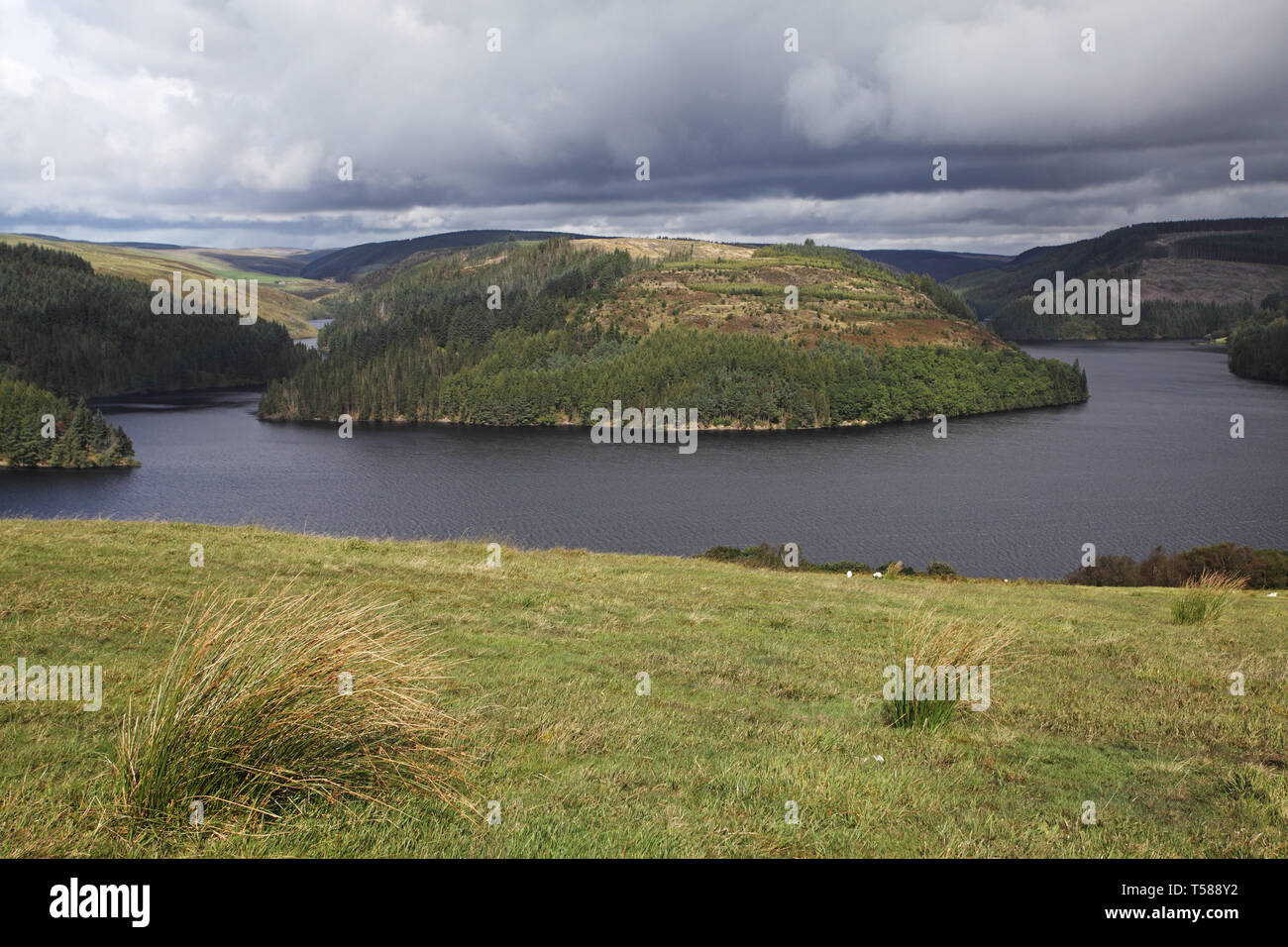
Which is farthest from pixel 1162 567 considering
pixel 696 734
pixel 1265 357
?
pixel 1265 357

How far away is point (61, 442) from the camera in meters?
104

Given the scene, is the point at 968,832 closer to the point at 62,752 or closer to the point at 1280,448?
the point at 62,752

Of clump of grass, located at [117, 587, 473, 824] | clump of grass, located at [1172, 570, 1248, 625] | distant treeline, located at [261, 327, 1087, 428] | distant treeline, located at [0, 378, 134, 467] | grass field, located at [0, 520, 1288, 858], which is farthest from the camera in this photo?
distant treeline, located at [261, 327, 1087, 428]

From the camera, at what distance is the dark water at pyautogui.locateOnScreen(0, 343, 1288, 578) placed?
216ft

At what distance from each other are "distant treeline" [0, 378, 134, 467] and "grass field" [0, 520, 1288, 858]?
100337mm

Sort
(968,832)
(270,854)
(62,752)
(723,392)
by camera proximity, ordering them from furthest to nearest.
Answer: (723,392) → (62,752) → (968,832) → (270,854)

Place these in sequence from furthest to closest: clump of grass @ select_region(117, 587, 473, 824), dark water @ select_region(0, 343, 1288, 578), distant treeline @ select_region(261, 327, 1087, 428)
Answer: distant treeline @ select_region(261, 327, 1087, 428)
dark water @ select_region(0, 343, 1288, 578)
clump of grass @ select_region(117, 587, 473, 824)

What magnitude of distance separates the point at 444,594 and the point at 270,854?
10712 millimetres

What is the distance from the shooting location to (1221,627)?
1805 centimetres

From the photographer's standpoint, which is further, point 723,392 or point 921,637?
point 723,392

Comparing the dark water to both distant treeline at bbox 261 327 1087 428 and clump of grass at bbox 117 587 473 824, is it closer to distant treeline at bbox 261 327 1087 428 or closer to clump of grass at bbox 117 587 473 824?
distant treeline at bbox 261 327 1087 428

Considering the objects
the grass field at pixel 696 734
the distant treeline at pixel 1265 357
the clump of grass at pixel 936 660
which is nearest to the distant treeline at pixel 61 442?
the grass field at pixel 696 734

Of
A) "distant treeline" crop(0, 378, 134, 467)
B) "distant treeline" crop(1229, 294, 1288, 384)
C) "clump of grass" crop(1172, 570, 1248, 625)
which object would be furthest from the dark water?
"distant treeline" crop(1229, 294, 1288, 384)
